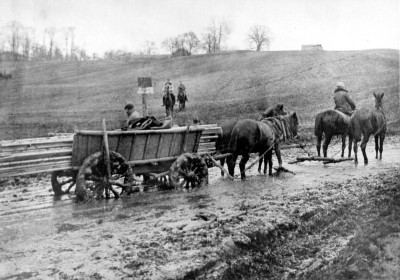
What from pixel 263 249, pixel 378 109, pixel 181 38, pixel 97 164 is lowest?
pixel 263 249

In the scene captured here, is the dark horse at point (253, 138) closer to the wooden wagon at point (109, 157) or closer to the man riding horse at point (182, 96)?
the wooden wagon at point (109, 157)

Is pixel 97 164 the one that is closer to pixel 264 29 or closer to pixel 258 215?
pixel 258 215

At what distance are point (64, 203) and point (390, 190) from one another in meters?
6.72

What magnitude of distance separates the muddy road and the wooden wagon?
0.39 meters

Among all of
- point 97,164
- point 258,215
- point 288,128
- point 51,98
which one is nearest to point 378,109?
point 288,128

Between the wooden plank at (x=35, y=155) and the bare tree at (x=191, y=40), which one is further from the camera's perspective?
the bare tree at (x=191, y=40)

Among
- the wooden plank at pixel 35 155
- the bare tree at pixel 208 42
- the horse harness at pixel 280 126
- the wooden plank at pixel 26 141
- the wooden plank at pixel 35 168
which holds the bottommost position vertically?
the wooden plank at pixel 35 168

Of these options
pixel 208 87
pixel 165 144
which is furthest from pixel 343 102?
pixel 208 87

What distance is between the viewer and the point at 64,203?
8758mm

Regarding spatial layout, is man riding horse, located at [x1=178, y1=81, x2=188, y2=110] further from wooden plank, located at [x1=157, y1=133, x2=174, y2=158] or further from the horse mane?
wooden plank, located at [x1=157, y1=133, x2=174, y2=158]

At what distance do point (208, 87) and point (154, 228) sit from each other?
118ft

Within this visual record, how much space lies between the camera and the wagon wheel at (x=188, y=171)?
9781mm

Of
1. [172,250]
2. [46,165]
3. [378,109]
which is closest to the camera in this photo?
[172,250]

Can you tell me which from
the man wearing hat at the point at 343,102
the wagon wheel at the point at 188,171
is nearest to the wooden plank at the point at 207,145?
the wagon wheel at the point at 188,171
